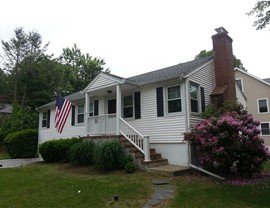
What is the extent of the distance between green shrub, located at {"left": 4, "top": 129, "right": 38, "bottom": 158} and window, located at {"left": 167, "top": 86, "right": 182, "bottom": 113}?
12.0 meters

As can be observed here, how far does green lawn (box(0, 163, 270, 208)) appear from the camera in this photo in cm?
550

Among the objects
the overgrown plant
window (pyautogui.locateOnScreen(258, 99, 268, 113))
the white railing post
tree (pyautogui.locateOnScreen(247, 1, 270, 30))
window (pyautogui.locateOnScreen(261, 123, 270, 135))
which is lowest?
the overgrown plant

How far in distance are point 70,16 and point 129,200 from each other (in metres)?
10.2

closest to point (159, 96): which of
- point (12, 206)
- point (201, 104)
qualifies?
point (201, 104)

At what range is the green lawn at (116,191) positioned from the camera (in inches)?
217

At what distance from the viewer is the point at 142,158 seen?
9.33m

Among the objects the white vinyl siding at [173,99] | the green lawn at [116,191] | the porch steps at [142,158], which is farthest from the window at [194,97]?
the green lawn at [116,191]

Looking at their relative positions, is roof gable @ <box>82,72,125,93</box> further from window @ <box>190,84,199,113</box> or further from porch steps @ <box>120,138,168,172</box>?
window @ <box>190,84,199,113</box>

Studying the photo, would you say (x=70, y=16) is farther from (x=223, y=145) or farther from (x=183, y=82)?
(x=223, y=145)

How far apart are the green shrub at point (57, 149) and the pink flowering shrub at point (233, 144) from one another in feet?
23.6

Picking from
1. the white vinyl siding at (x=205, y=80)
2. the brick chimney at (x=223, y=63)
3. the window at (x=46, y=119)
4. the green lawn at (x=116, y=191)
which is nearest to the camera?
the green lawn at (x=116, y=191)

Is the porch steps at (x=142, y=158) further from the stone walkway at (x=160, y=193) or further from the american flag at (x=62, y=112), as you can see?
the american flag at (x=62, y=112)

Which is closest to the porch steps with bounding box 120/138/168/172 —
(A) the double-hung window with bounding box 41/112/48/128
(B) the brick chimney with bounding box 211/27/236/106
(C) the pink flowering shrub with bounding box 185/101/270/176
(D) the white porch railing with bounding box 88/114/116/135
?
(D) the white porch railing with bounding box 88/114/116/135

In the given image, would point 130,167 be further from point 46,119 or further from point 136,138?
point 46,119
